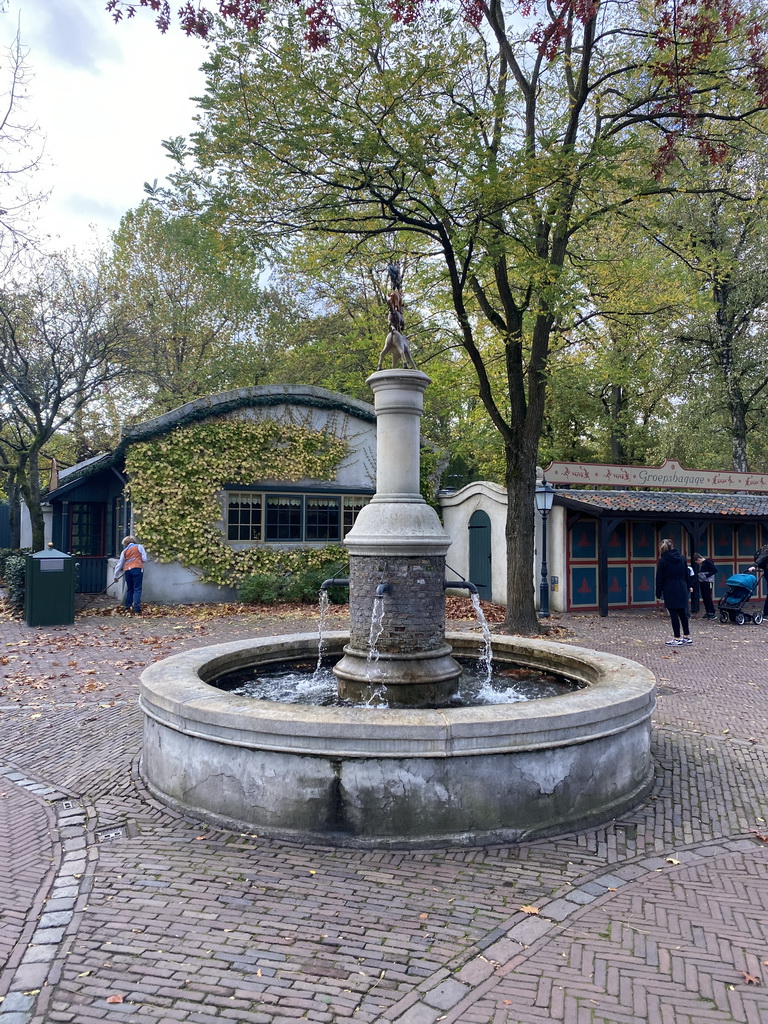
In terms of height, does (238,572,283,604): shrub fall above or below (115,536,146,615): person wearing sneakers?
below

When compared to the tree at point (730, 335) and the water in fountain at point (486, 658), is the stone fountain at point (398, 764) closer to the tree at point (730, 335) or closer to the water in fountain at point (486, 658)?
the water in fountain at point (486, 658)

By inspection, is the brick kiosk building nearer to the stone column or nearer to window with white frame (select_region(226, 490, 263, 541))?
window with white frame (select_region(226, 490, 263, 541))

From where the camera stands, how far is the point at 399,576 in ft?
Result: 19.2

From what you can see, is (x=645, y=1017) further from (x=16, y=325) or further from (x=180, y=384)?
(x=180, y=384)

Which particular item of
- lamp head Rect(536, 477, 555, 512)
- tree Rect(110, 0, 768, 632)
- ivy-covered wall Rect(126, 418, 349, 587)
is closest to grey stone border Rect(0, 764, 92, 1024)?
tree Rect(110, 0, 768, 632)

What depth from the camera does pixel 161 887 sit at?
3686 millimetres

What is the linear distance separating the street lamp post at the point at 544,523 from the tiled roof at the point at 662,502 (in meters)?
0.95

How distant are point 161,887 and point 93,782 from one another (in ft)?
6.45

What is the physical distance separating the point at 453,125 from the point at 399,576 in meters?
6.36

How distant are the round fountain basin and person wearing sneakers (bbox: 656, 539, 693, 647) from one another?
7.65 metres

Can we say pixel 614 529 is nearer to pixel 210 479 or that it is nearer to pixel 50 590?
pixel 210 479

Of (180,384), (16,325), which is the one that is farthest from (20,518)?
(16,325)

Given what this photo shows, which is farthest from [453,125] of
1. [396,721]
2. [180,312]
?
[180,312]

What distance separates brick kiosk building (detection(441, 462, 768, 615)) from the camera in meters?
16.5
